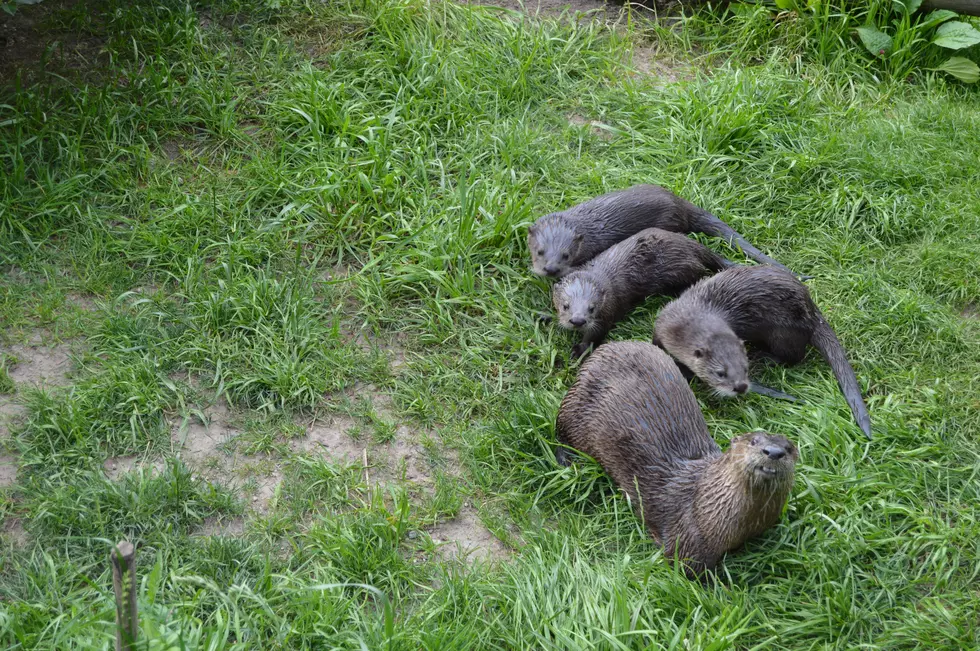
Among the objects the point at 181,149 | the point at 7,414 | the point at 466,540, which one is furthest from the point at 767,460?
the point at 181,149

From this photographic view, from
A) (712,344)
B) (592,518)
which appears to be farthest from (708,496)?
(712,344)

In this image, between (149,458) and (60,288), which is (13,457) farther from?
(60,288)

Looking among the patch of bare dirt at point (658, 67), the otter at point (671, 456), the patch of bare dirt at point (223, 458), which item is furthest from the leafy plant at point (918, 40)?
the patch of bare dirt at point (223, 458)

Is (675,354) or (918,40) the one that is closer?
(675,354)

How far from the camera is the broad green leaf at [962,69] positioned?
530 centimetres

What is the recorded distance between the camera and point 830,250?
4387mm

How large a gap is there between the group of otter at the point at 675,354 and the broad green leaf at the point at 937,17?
81.8 inches

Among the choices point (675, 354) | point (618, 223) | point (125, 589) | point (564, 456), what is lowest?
point (564, 456)

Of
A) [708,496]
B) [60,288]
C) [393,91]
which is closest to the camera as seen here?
[708,496]

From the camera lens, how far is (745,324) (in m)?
3.87

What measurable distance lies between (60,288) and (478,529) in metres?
2.15

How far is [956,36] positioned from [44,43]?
16.3ft

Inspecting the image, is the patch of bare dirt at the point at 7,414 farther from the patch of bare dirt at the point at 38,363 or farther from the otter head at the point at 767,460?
the otter head at the point at 767,460

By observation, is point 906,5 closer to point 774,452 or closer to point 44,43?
point 774,452
